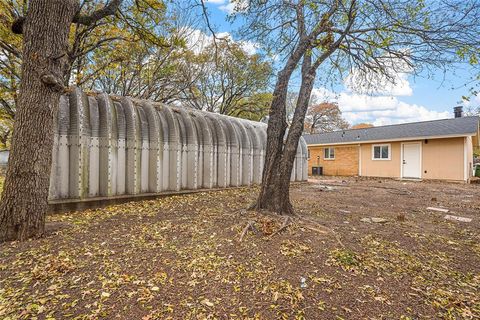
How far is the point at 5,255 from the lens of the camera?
3318 millimetres

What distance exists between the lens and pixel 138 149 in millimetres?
7098

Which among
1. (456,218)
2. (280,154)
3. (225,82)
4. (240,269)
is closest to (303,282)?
(240,269)

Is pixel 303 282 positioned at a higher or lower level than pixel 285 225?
lower

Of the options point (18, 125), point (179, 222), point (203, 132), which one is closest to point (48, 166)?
point (18, 125)

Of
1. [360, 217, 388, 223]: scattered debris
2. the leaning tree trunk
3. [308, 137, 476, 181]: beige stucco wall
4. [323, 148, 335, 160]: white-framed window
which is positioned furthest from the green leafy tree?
[360, 217, 388, 223]: scattered debris

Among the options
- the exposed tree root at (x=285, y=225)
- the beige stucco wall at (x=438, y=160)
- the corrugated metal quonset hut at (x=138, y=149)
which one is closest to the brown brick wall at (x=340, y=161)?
the beige stucco wall at (x=438, y=160)

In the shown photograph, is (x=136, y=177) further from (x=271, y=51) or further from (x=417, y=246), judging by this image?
(x=417, y=246)

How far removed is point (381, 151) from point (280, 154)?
1445 cm

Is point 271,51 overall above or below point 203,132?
above

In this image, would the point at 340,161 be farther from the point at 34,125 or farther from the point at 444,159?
the point at 34,125

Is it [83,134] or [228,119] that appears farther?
[228,119]

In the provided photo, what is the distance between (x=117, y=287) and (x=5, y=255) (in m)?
1.83

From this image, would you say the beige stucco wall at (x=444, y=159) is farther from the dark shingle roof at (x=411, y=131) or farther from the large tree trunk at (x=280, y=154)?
the large tree trunk at (x=280, y=154)

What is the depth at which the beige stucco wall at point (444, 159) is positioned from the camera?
45.8 feet
